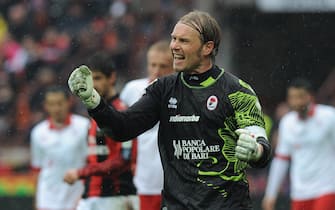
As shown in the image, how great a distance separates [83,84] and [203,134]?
2.64 ft

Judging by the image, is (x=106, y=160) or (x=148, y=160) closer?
(x=106, y=160)

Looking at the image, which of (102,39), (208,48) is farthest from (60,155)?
(102,39)

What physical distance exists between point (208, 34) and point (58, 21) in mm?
11862

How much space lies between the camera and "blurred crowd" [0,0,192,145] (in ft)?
54.3

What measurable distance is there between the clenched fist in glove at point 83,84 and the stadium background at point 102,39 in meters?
9.57

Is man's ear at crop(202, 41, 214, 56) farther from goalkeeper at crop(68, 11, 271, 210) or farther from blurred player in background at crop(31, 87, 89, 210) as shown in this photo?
blurred player in background at crop(31, 87, 89, 210)

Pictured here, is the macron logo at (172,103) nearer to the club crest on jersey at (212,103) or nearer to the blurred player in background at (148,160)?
the club crest on jersey at (212,103)

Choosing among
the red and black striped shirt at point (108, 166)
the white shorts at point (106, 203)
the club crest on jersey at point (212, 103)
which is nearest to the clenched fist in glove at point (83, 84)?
the club crest on jersey at point (212, 103)

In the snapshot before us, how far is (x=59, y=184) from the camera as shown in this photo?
35.4 feet

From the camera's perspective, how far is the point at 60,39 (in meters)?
17.3

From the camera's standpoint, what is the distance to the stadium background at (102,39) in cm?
→ 1620

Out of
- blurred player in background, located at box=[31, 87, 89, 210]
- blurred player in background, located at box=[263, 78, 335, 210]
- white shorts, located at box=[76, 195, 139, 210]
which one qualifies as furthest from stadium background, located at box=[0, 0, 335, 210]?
white shorts, located at box=[76, 195, 139, 210]

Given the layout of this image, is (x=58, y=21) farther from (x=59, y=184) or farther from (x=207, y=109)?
(x=207, y=109)

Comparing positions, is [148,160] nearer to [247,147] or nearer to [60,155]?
[60,155]
